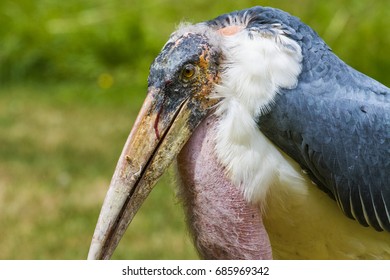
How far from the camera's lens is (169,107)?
2.81 meters

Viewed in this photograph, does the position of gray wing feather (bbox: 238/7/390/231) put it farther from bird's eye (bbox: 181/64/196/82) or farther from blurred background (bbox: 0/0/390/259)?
blurred background (bbox: 0/0/390/259)

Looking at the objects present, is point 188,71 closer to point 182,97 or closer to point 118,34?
point 182,97

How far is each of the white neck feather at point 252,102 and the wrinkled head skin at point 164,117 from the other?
0.17 feet

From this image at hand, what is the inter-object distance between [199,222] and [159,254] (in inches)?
88.7

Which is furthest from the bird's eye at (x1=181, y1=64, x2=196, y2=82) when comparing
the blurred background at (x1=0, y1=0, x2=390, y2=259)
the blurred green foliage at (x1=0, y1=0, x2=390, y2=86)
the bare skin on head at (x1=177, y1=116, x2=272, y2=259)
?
the blurred green foliage at (x1=0, y1=0, x2=390, y2=86)

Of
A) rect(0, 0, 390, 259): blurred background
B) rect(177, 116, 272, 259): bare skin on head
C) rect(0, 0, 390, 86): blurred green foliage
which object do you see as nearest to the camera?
rect(177, 116, 272, 259): bare skin on head

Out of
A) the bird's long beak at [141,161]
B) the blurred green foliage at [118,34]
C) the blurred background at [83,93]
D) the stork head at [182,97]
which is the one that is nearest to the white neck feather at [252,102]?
the stork head at [182,97]

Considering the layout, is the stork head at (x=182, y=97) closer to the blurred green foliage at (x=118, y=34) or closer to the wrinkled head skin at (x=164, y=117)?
the wrinkled head skin at (x=164, y=117)

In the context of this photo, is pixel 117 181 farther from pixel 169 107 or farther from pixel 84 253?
pixel 84 253

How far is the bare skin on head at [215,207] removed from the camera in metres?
2.83

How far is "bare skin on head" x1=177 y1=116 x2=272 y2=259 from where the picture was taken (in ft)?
9.28

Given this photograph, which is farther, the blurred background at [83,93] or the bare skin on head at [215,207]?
the blurred background at [83,93]
